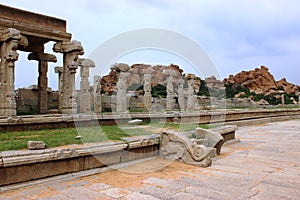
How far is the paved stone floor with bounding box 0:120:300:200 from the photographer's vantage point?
3.72 meters

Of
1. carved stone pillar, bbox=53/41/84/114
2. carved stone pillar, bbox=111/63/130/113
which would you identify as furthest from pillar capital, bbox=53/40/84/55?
carved stone pillar, bbox=111/63/130/113

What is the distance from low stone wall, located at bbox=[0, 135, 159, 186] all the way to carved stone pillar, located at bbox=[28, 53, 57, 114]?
10.6 m

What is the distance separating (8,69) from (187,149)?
28.6 feet

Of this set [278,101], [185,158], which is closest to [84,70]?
[185,158]

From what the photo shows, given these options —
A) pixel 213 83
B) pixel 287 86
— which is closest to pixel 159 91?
pixel 213 83

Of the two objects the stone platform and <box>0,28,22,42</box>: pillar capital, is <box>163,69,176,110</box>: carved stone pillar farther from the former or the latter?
<box>0,28,22,42</box>: pillar capital

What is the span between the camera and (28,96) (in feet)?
49.4

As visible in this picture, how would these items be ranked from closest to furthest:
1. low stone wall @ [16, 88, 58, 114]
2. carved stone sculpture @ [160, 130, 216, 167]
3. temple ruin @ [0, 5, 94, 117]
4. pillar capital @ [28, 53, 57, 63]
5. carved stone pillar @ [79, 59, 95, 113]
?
1. carved stone sculpture @ [160, 130, 216, 167]
2. temple ruin @ [0, 5, 94, 117]
3. low stone wall @ [16, 88, 58, 114]
4. carved stone pillar @ [79, 59, 95, 113]
5. pillar capital @ [28, 53, 57, 63]

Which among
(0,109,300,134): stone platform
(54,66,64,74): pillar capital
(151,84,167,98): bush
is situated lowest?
(0,109,300,134): stone platform

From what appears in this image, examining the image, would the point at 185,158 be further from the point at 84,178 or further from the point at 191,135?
the point at 84,178

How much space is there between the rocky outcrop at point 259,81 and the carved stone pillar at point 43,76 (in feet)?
137

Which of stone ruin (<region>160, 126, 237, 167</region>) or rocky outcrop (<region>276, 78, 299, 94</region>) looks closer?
stone ruin (<region>160, 126, 237, 167</region>)

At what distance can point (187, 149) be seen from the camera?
5793 millimetres

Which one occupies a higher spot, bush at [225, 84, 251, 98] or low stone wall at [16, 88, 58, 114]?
bush at [225, 84, 251, 98]
